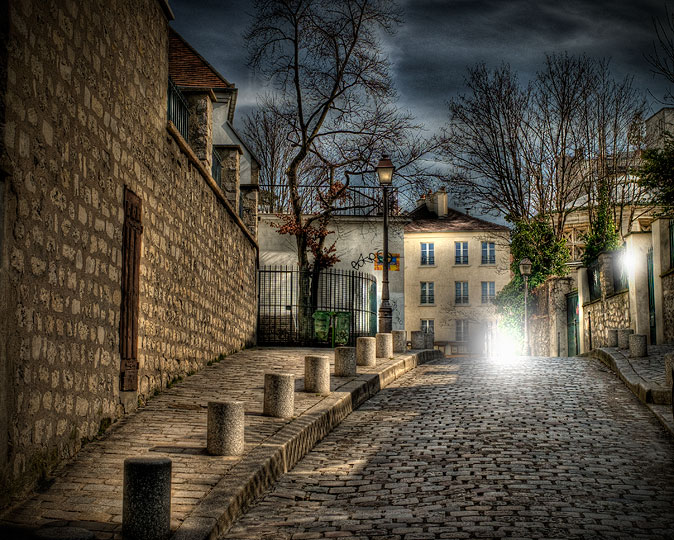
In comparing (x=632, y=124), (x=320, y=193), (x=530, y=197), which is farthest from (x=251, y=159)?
(x=632, y=124)

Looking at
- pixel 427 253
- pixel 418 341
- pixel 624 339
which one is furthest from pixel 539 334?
pixel 427 253

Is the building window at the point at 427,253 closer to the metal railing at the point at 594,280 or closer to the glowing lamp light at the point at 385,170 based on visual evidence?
the metal railing at the point at 594,280

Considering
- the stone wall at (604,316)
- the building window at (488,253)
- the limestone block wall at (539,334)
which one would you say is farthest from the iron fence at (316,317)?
the building window at (488,253)

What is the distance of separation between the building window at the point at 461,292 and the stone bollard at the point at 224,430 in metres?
41.8

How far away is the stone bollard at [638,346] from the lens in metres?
14.1

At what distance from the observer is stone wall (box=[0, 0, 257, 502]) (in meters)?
4.89

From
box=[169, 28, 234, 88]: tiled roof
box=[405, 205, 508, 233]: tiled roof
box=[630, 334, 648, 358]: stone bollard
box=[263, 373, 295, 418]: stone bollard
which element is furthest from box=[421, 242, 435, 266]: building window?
box=[263, 373, 295, 418]: stone bollard

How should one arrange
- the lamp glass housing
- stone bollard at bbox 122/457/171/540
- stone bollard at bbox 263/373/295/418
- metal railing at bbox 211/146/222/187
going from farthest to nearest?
1. the lamp glass housing
2. metal railing at bbox 211/146/222/187
3. stone bollard at bbox 263/373/295/418
4. stone bollard at bbox 122/457/171/540

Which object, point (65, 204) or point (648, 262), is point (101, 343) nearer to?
point (65, 204)

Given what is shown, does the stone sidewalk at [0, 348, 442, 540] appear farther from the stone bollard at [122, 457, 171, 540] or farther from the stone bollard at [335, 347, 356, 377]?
the stone bollard at [335, 347, 356, 377]

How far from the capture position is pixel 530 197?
2981cm

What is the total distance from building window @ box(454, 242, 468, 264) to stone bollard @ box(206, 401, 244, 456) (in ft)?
139

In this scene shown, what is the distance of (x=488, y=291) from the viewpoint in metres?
46.6

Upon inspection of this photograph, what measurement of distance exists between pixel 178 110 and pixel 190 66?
41.5 ft
